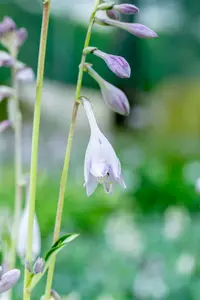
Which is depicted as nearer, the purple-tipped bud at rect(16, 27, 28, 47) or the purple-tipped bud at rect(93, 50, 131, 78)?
the purple-tipped bud at rect(93, 50, 131, 78)

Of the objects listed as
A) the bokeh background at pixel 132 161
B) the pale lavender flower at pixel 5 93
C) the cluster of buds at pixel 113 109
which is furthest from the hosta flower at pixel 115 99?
the bokeh background at pixel 132 161

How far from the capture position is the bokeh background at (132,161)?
2.12 metres

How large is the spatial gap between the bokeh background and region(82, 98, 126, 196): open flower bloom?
1.23 feet

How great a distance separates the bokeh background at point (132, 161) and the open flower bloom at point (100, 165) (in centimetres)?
37

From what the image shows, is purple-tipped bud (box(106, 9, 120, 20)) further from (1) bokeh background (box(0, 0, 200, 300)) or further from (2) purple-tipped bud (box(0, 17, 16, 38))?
(1) bokeh background (box(0, 0, 200, 300))

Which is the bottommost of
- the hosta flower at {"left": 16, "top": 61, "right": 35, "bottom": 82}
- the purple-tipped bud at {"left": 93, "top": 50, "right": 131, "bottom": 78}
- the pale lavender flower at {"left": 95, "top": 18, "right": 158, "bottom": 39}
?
the hosta flower at {"left": 16, "top": 61, "right": 35, "bottom": 82}

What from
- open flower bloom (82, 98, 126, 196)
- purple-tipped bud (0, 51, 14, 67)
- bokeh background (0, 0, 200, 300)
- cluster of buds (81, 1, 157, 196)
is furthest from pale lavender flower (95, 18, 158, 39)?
bokeh background (0, 0, 200, 300)

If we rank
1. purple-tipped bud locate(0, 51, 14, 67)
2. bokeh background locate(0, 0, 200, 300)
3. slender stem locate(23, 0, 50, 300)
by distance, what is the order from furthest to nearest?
1. bokeh background locate(0, 0, 200, 300)
2. purple-tipped bud locate(0, 51, 14, 67)
3. slender stem locate(23, 0, 50, 300)

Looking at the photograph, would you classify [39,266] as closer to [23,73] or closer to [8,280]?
[8,280]

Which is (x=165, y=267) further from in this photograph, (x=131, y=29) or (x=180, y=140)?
(x=180, y=140)

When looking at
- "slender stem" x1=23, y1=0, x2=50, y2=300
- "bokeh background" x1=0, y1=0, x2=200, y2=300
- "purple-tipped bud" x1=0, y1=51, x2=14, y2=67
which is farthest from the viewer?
"bokeh background" x1=0, y1=0, x2=200, y2=300

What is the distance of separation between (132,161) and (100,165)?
4026mm

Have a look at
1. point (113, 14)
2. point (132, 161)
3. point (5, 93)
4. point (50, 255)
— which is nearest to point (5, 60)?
point (5, 93)

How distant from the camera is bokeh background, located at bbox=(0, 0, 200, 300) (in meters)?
2.12
